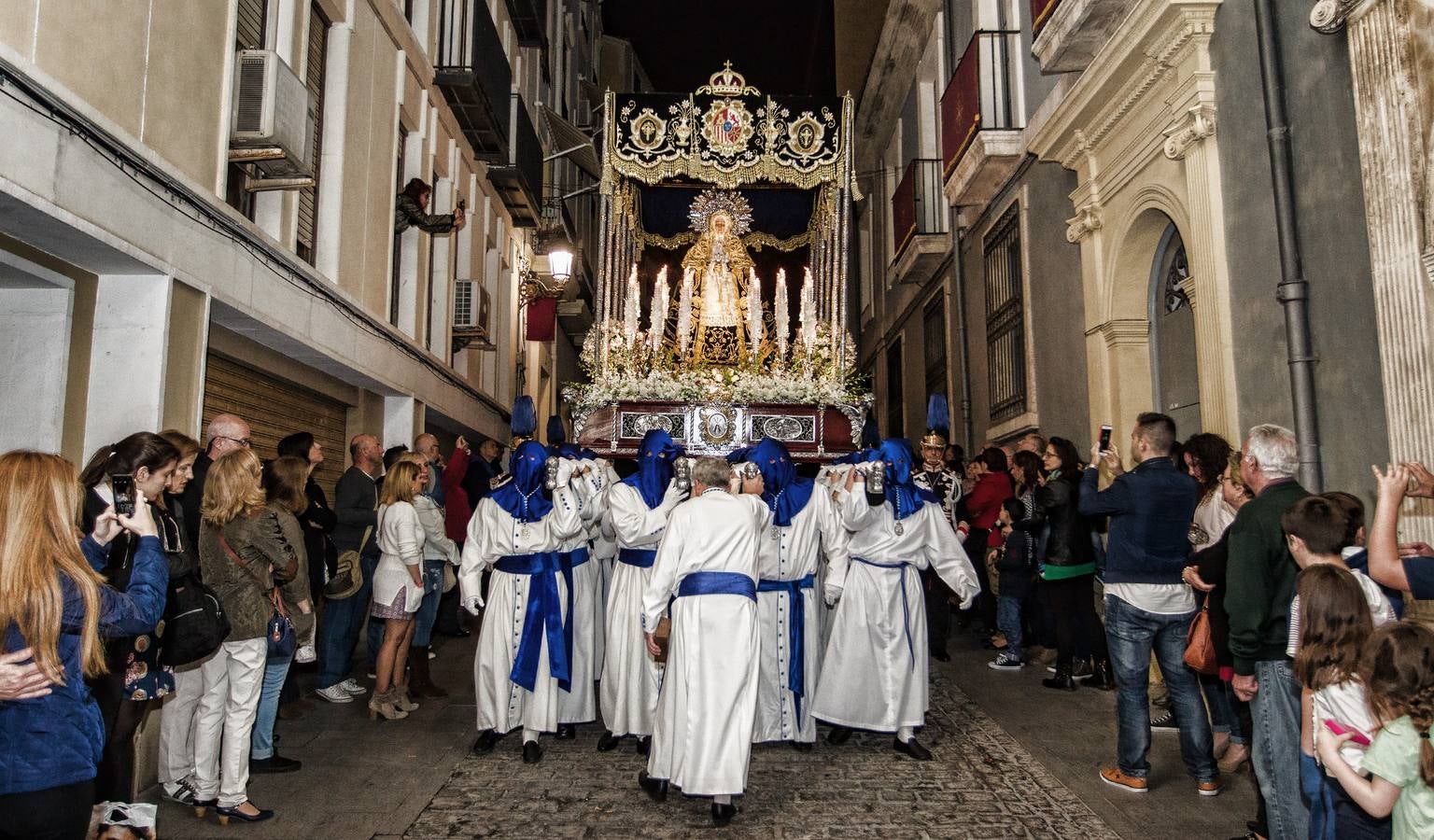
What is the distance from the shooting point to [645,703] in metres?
5.70

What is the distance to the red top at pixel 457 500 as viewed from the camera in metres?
9.05

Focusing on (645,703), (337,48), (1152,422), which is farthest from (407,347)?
(1152,422)

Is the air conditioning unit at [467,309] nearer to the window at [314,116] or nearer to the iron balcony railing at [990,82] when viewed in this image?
the window at [314,116]

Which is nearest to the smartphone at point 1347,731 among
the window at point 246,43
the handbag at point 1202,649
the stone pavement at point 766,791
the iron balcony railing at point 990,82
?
the handbag at point 1202,649

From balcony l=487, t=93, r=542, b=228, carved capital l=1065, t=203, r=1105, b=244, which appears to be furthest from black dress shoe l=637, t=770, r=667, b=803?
balcony l=487, t=93, r=542, b=228

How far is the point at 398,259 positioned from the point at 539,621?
6.58m

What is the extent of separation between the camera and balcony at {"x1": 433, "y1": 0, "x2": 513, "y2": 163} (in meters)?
11.3

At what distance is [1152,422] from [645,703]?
3.24 metres

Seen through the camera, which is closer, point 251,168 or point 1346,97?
point 1346,97

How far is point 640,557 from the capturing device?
19.0 ft

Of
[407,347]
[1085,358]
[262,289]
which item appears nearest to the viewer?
[262,289]

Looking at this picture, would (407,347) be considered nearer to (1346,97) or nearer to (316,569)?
(316,569)

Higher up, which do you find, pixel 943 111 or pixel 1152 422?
pixel 943 111

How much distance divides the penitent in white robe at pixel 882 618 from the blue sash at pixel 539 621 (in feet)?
5.25
